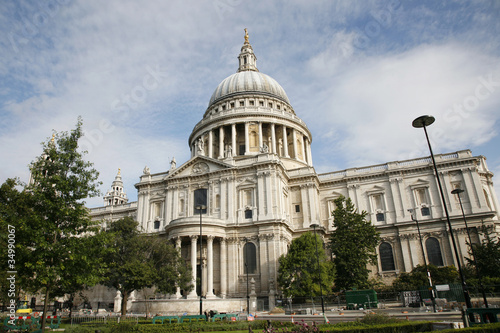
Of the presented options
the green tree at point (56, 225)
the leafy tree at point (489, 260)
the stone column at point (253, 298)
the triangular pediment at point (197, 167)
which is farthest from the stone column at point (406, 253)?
the green tree at point (56, 225)

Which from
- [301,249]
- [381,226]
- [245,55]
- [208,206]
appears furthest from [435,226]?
[245,55]

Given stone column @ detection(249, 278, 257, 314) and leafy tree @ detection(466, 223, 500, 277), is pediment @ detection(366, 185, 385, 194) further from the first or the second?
stone column @ detection(249, 278, 257, 314)

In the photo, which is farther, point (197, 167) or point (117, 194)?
point (117, 194)

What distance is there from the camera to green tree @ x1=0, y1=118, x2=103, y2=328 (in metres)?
17.5

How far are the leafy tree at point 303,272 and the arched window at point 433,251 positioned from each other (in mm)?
17304

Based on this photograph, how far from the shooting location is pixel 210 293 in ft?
130

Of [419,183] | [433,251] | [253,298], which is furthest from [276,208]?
[433,251]

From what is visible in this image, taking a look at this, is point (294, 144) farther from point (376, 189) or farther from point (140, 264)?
point (140, 264)

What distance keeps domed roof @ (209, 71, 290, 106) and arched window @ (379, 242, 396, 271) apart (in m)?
36.7

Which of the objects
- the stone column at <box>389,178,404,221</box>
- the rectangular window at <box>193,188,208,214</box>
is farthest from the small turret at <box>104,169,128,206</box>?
the stone column at <box>389,178,404,221</box>

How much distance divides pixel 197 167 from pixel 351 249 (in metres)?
23.6

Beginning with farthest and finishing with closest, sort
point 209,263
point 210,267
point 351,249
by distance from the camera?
1. point 209,263
2. point 210,267
3. point 351,249

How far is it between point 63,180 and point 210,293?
2525 centimetres

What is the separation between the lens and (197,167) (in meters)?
51.2
